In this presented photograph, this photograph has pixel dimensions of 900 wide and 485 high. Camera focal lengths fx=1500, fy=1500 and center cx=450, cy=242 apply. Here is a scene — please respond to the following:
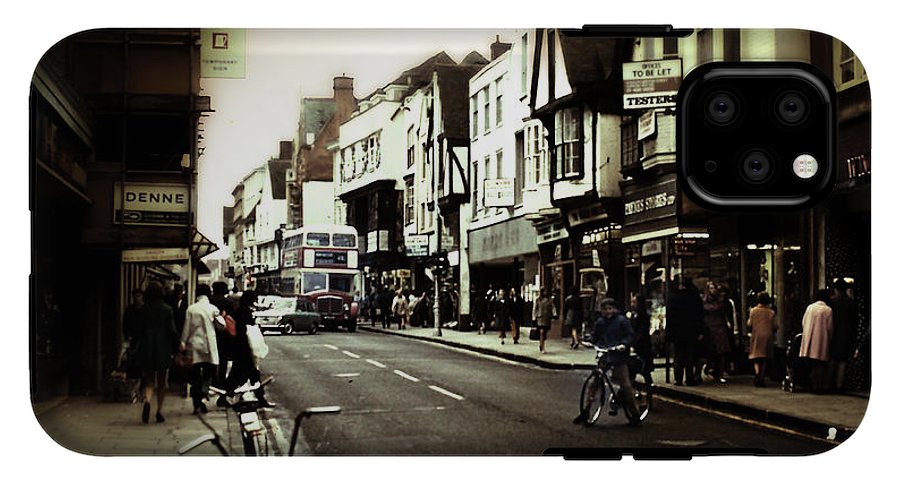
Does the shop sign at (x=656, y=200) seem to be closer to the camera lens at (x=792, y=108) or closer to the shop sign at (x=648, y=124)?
the shop sign at (x=648, y=124)

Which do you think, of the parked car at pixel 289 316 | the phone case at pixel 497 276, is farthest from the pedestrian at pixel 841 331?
the parked car at pixel 289 316

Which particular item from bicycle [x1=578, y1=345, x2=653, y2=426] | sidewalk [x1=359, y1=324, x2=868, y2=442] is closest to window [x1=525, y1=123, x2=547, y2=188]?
sidewalk [x1=359, y1=324, x2=868, y2=442]

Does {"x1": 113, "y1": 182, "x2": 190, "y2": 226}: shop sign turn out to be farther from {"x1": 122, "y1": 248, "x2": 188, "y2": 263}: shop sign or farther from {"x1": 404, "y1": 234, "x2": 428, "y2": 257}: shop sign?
{"x1": 404, "y1": 234, "x2": 428, "y2": 257}: shop sign

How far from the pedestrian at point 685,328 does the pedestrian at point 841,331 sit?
32.3 inches

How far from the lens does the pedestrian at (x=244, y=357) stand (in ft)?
30.6

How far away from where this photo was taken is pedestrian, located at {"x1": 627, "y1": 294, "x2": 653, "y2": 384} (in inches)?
368

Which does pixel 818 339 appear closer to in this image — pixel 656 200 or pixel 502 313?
pixel 656 200

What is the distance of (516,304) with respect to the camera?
9.87m

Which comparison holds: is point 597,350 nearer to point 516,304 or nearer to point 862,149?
point 516,304

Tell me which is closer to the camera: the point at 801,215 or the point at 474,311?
the point at 801,215

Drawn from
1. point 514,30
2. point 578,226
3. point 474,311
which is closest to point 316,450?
point 474,311

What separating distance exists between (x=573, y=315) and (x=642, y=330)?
17.4 inches

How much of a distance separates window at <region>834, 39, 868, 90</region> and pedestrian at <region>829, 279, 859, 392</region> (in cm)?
122
